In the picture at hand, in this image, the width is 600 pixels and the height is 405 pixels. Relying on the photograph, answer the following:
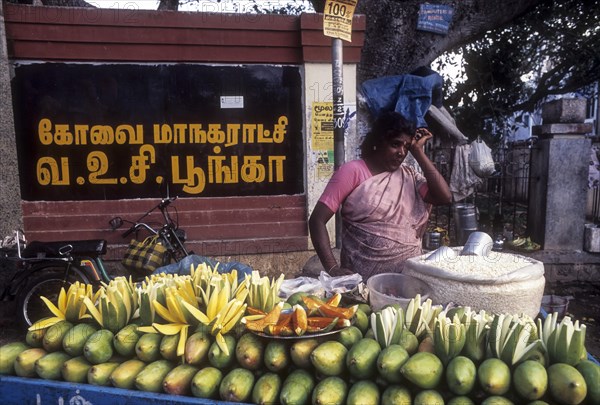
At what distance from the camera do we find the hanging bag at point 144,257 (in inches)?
176

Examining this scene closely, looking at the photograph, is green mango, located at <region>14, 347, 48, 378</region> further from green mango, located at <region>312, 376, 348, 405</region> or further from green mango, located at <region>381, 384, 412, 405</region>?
green mango, located at <region>381, 384, 412, 405</region>

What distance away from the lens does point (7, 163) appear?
5.12m

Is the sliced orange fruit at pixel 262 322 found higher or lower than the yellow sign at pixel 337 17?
lower

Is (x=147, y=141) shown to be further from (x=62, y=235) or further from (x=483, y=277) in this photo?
(x=483, y=277)

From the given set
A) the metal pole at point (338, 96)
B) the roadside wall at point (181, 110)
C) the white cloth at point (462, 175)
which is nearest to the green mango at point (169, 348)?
the metal pole at point (338, 96)

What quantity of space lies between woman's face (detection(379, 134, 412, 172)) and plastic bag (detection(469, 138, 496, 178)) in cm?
395

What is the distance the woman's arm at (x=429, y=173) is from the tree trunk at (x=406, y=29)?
4.52 meters

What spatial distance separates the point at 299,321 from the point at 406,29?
6.25m

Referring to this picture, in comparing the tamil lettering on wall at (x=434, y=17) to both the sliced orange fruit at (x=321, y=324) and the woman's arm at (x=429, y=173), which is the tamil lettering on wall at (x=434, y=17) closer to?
the woman's arm at (x=429, y=173)

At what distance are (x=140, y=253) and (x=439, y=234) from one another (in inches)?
153

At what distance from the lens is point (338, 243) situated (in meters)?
5.60

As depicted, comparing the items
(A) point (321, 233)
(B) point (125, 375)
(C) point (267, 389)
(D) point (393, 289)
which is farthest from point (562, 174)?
(B) point (125, 375)

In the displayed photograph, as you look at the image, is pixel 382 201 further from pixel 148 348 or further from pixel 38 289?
pixel 38 289

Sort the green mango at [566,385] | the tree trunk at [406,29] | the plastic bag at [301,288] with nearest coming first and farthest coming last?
the green mango at [566,385]
the plastic bag at [301,288]
the tree trunk at [406,29]
